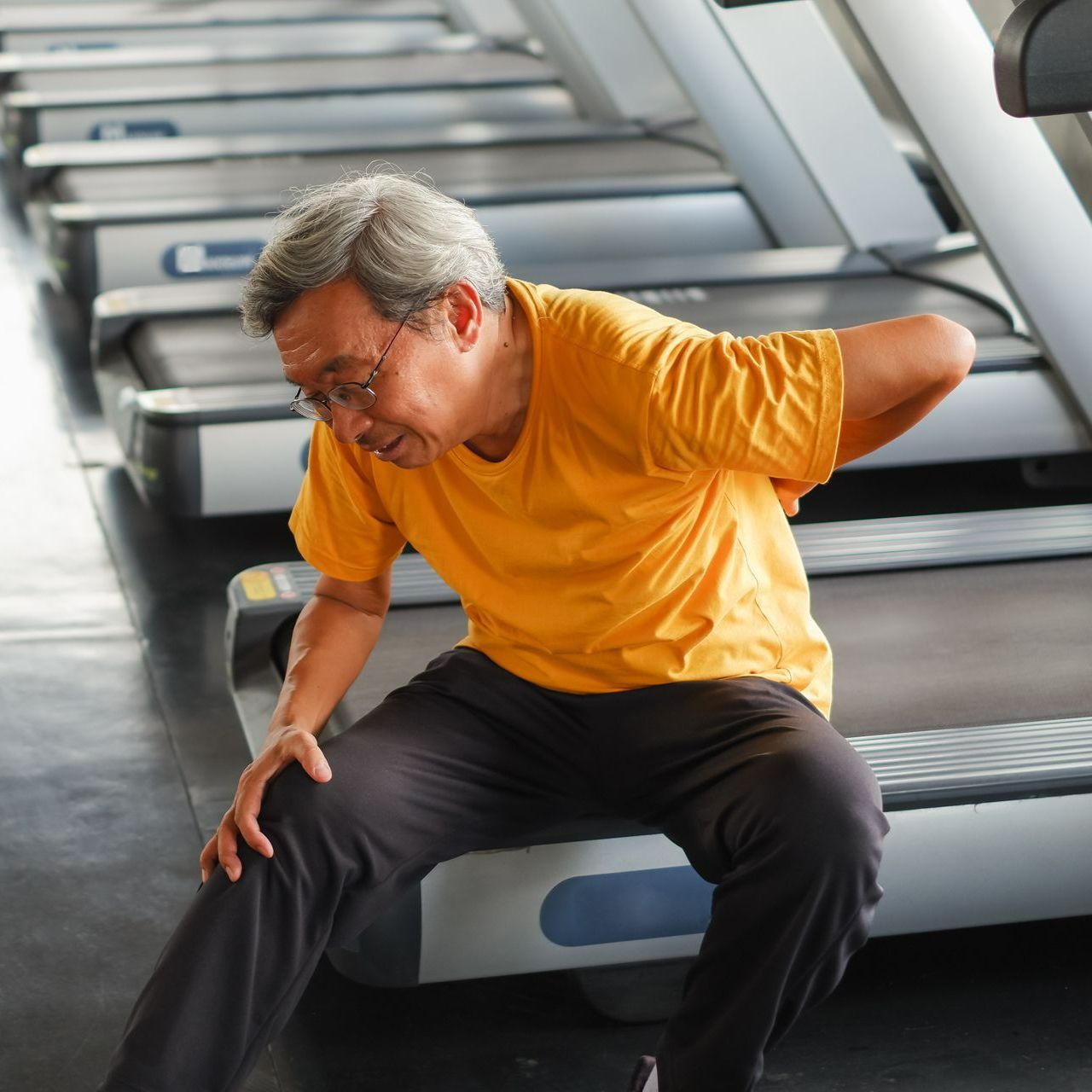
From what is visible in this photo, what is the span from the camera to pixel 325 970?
2.41m

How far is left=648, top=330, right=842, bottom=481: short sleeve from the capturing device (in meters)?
1.87

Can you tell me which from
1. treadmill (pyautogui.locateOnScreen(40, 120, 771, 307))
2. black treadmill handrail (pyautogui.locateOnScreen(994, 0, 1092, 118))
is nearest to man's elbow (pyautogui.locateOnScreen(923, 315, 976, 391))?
black treadmill handrail (pyautogui.locateOnScreen(994, 0, 1092, 118))

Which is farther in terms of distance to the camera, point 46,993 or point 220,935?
point 46,993

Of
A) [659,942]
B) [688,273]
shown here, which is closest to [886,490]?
[688,273]

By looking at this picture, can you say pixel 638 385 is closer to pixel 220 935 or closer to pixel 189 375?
pixel 220 935

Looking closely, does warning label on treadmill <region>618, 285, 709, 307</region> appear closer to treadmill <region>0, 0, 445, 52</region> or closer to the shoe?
the shoe

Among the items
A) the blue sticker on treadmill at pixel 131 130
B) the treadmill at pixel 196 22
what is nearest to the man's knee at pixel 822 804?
the blue sticker on treadmill at pixel 131 130

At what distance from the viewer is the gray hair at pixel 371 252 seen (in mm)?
1808

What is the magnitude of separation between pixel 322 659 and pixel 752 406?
69cm

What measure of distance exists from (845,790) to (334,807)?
585mm

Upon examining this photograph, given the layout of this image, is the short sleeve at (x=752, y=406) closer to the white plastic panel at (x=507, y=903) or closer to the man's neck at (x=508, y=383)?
the man's neck at (x=508, y=383)

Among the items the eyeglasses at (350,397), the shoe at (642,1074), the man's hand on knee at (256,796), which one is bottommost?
the shoe at (642,1074)

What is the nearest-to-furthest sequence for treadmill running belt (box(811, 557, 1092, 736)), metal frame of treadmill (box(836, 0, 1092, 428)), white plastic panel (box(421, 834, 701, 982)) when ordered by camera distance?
white plastic panel (box(421, 834, 701, 982)) → treadmill running belt (box(811, 557, 1092, 736)) → metal frame of treadmill (box(836, 0, 1092, 428))

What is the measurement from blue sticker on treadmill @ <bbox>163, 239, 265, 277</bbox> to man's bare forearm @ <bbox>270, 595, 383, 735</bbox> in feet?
10.4
